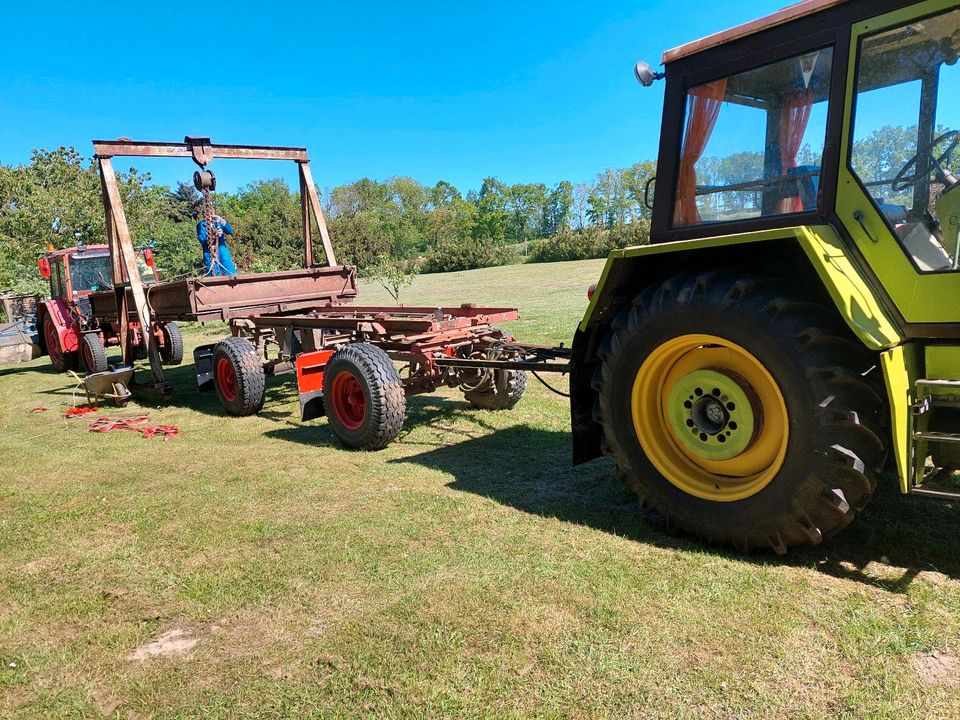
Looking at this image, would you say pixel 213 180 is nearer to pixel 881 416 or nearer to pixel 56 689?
pixel 56 689

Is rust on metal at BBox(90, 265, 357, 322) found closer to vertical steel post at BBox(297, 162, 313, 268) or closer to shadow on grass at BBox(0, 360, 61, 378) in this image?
vertical steel post at BBox(297, 162, 313, 268)

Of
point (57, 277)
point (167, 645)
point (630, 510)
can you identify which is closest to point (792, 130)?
point (630, 510)

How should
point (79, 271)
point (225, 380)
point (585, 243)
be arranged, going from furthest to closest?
point (585, 243) < point (79, 271) < point (225, 380)

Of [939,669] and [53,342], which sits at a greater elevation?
[53,342]

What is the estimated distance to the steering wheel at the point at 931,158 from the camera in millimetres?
2941

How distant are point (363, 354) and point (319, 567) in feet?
8.07

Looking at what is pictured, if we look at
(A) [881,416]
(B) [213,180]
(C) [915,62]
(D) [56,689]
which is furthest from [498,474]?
(B) [213,180]

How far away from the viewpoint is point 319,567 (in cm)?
332

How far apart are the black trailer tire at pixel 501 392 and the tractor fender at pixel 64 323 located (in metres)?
7.78

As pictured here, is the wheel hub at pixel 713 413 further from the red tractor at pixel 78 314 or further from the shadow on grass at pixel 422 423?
the red tractor at pixel 78 314

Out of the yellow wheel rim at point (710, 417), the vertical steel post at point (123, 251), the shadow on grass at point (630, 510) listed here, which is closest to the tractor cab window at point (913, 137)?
the yellow wheel rim at point (710, 417)

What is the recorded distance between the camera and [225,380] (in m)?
7.47

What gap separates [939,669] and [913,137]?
2.21 meters

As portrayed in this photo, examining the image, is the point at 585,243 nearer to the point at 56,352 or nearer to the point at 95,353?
the point at 56,352
